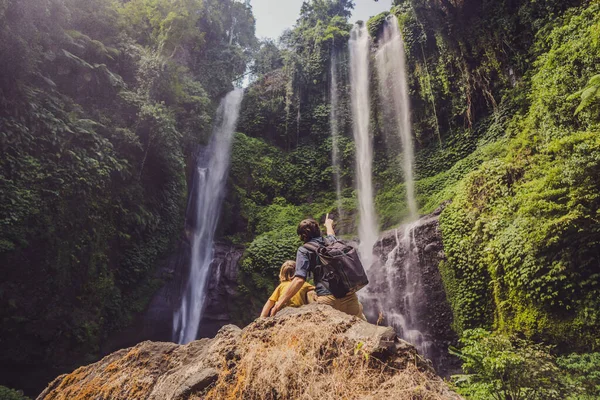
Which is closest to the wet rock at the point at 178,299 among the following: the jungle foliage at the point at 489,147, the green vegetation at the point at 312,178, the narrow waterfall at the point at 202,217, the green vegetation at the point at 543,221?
the narrow waterfall at the point at 202,217

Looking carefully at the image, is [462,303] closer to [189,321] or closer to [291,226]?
[291,226]

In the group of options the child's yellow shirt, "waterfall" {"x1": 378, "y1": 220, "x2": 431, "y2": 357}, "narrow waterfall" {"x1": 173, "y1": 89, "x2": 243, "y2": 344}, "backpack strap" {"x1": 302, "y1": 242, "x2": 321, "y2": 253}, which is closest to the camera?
"backpack strap" {"x1": 302, "y1": 242, "x2": 321, "y2": 253}

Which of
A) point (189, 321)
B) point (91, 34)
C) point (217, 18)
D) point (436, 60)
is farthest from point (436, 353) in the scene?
point (217, 18)

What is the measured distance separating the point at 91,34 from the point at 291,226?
368 inches

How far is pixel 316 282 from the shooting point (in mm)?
3141

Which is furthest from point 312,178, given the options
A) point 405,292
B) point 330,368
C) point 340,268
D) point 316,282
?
point 330,368

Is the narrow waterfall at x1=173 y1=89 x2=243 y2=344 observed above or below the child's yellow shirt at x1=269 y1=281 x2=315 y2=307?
above

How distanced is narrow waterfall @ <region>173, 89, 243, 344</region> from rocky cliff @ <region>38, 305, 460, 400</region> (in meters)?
9.11

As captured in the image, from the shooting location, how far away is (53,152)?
24.4 ft

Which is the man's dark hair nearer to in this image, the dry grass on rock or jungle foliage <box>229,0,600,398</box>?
the dry grass on rock

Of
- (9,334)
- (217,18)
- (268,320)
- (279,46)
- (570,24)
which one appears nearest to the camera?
(268,320)

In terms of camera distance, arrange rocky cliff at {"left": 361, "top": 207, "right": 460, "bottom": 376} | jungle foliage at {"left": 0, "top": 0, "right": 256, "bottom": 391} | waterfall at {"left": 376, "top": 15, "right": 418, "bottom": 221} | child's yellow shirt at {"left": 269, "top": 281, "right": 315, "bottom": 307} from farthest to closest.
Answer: waterfall at {"left": 376, "top": 15, "right": 418, "bottom": 221} → rocky cliff at {"left": 361, "top": 207, "right": 460, "bottom": 376} → jungle foliage at {"left": 0, "top": 0, "right": 256, "bottom": 391} → child's yellow shirt at {"left": 269, "top": 281, "right": 315, "bottom": 307}

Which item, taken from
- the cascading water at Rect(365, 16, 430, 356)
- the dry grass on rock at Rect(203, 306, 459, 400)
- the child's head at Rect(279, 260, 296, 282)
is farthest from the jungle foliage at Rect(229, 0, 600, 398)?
the dry grass on rock at Rect(203, 306, 459, 400)

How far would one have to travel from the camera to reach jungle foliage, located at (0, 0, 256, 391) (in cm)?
695
